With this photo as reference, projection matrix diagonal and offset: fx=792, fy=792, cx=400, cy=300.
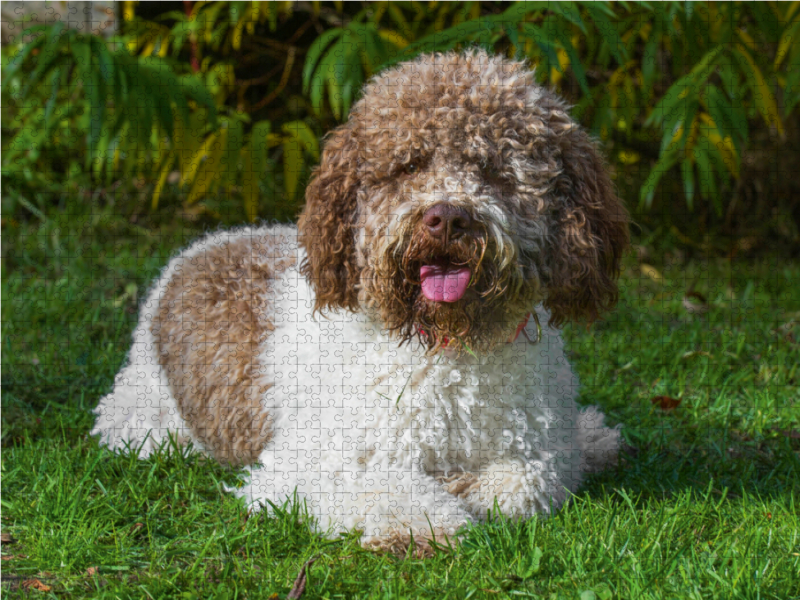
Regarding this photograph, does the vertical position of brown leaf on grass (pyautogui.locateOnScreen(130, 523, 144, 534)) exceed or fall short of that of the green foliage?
it falls short

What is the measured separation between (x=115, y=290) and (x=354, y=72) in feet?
6.66

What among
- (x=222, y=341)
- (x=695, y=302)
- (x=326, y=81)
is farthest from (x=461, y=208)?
(x=326, y=81)

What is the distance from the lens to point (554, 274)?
2467mm

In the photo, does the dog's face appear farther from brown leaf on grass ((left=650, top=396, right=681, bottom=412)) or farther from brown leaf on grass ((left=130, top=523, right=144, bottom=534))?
brown leaf on grass ((left=650, top=396, right=681, bottom=412))

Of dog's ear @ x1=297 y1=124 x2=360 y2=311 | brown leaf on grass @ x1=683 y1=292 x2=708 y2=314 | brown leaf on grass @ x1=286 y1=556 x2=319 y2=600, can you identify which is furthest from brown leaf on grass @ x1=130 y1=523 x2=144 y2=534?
brown leaf on grass @ x1=683 y1=292 x2=708 y2=314

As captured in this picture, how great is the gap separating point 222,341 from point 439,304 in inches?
43.2

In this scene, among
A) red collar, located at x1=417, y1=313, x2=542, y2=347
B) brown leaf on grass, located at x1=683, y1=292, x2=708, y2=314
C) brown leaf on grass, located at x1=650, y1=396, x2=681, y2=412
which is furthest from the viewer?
brown leaf on grass, located at x1=683, y1=292, x2=708, y2=314

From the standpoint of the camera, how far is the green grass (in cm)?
220

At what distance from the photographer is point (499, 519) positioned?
2.47 m

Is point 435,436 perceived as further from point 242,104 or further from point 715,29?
point 242,104

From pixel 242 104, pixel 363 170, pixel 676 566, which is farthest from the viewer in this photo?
pixel 242 104

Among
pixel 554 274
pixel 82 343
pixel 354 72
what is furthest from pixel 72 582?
pixel 354 72

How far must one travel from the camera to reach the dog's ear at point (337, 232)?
2.50 m

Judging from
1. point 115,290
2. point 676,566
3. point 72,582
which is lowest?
point 115,290
